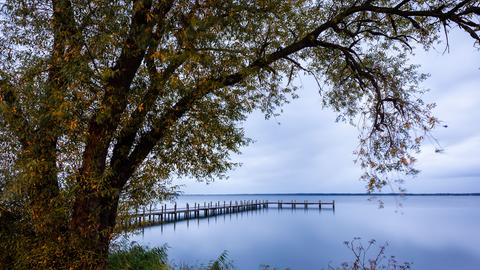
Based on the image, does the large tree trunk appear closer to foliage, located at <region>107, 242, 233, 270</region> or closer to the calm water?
foliage, located at <region>107, 242, 233, 270</region>

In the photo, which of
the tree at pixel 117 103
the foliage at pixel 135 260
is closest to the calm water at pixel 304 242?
the foliage at pixel 135 260

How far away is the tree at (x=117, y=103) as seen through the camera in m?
6.24

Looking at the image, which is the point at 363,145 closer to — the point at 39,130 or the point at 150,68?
the point at 150,68

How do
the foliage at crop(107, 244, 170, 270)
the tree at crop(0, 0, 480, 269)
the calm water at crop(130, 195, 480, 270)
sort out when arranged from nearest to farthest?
the tree at crop(0, 0, 480, 269) → the foliage at crop(107, 244, 170, 270) → the calm water at crop(130, 195, 480, 270)

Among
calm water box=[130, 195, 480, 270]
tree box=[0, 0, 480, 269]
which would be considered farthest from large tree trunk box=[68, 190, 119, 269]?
calm water box=[130, 195, 480, 270]

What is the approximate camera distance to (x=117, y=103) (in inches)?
264

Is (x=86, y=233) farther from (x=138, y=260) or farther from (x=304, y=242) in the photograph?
A: (x=304, y=242)

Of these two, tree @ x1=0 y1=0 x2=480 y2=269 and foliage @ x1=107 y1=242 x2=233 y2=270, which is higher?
tree @ x1=0 y1=0 x2=480 y2=269

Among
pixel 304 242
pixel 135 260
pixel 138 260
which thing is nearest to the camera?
pixel 135 260

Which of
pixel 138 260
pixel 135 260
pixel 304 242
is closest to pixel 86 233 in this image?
pixel 135 260

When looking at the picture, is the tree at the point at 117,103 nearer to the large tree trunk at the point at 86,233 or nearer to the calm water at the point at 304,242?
the large tree trunk at the point at 86,233

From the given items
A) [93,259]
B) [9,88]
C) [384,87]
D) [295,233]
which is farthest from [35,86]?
[295,233]

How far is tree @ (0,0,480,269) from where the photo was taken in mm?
6238

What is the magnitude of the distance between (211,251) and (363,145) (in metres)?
32.2
